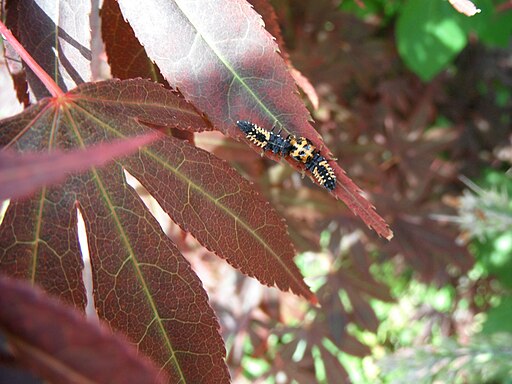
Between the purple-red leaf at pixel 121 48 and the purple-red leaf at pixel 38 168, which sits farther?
the purple-red leaf at pixel 121 48

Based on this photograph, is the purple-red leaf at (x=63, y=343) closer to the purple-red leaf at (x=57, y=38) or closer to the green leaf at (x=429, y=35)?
the purple-red leaf at (x=57, y=38)

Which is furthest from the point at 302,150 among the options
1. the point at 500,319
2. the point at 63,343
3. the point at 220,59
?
the point at 500,319

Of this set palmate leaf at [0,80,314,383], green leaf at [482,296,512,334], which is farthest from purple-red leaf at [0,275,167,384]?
green leaf at [482,296,512,334]

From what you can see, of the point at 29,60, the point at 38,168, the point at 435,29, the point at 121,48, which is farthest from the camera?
the point at 435,29

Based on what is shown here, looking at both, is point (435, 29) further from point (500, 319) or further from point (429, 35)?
point (500, 319)

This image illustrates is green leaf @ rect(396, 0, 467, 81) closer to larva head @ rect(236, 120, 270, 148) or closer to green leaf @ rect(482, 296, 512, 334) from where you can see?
green leaf @ rect(482, 296, 512, 334)

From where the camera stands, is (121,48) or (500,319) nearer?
(121,48)

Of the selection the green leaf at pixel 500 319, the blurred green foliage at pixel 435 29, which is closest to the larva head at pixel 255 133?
the blurred green foliage at pixel 435 29
